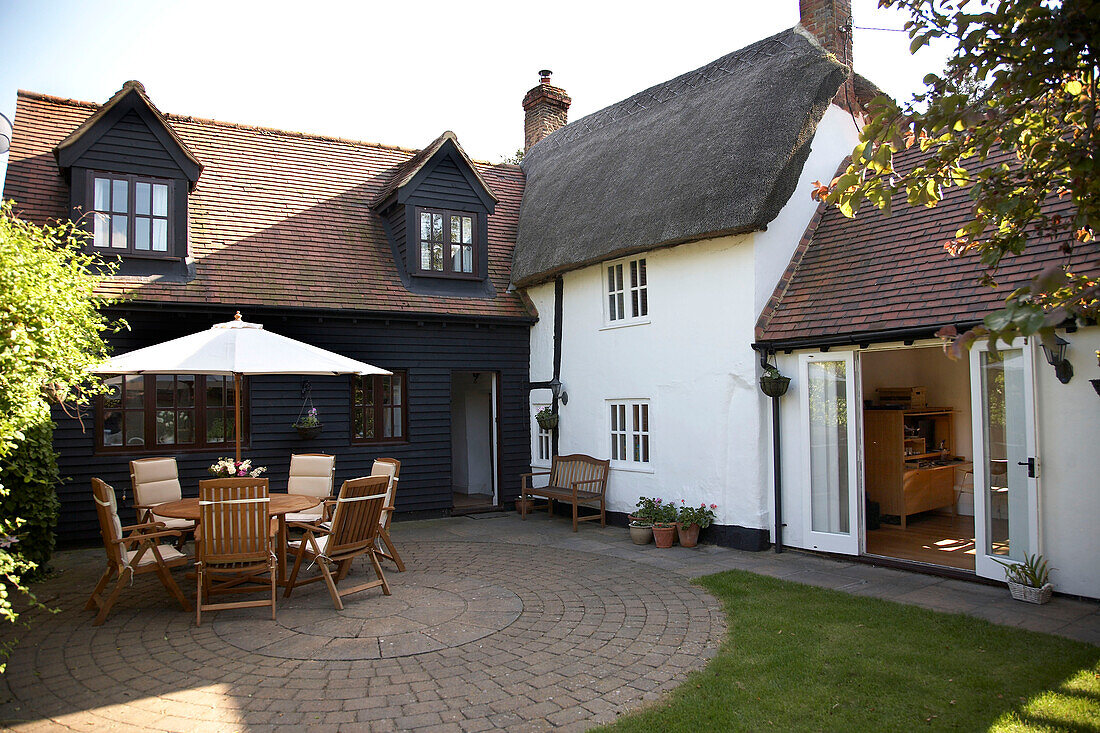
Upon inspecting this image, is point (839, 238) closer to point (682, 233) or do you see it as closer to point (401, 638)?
point (682, 233)

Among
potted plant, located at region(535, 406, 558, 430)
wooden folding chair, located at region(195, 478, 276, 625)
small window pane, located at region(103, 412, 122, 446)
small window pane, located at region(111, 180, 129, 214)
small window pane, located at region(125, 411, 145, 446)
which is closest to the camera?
wooden folding chair, located at region(195, 478, 276, 625)

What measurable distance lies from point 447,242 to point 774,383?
6408 mm

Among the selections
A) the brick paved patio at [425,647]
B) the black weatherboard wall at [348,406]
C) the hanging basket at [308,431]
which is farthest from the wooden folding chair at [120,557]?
the hanging basket at [308,431]

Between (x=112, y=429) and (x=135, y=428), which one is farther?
(x=135, y=428)

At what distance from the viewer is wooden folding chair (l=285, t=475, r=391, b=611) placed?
6.30m

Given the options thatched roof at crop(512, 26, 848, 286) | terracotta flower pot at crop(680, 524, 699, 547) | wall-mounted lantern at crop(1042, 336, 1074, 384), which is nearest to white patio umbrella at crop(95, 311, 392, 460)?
terracotta flower pot at crop(680, 524, 699, 547)

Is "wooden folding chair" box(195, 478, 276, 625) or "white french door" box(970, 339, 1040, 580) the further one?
"white french door" box(970, 339, 1040, 580)

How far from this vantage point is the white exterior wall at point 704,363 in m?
8.85

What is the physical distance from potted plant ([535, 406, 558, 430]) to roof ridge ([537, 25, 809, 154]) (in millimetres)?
5906

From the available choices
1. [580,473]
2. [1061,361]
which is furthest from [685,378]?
[1061,361]

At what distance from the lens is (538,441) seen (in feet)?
41.8

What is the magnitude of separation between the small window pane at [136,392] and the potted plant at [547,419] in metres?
6.08

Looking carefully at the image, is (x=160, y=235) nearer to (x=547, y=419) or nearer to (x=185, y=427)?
(x=185, y=427)

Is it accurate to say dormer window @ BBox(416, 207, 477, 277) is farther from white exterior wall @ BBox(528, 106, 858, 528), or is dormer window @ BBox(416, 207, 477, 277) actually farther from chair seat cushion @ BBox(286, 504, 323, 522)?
chair seat cushion @ BBox(286, 504, 323, 522)
